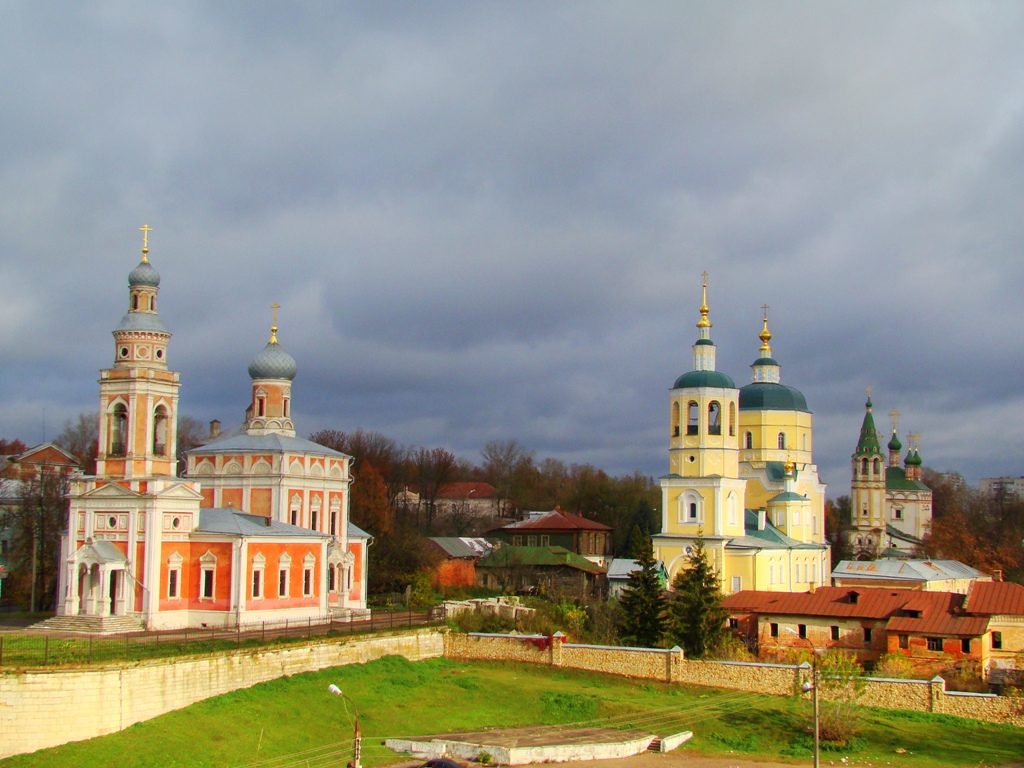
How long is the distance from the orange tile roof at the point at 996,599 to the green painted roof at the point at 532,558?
76.0 ft

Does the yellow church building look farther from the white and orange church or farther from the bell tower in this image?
the bell tower

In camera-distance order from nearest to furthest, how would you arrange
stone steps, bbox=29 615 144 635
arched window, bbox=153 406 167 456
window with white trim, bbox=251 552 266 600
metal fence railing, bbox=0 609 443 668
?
metal fence railing, bbox=0 609 443 668 → stone steps, bbox=29 615 144 635 → window with white trim, bbox=251 552 266 600 → arched window, bbox=153 406 167 456

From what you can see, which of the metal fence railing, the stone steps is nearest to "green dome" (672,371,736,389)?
the metal fence railing

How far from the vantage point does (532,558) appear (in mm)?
57969

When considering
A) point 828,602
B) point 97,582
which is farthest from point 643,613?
point 97,582

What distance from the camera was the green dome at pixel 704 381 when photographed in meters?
51.8

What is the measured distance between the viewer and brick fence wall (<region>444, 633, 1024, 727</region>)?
96.9 feet

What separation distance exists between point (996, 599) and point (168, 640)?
2550cm

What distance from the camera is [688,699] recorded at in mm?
30484

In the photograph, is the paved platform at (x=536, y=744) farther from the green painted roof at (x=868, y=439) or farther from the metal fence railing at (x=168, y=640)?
the green painted roof at (x=868, y=439)

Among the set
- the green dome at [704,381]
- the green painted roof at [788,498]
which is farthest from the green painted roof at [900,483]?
the green dome at [704,381]

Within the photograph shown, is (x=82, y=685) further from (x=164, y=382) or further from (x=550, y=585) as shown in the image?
(x=550, y=585)

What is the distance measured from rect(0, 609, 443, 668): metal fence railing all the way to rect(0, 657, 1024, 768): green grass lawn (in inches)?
53.5

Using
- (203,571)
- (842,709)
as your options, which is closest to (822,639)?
(842,709)
